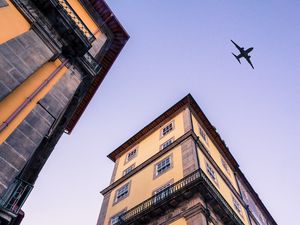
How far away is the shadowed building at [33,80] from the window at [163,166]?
10.7m

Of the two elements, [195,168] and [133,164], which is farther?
[133,164]

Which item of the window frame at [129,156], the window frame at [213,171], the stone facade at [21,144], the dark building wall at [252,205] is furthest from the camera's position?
the dark building wall at [252,205]

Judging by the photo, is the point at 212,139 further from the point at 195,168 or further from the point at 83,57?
the point at 83,57

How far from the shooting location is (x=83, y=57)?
38.0 ft

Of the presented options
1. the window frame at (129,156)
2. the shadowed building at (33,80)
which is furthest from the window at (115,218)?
the shadowed building at (33,80)

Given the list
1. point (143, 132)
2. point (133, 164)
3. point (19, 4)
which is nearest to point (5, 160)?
point (19, 4)

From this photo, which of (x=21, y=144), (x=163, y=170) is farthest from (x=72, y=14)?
(x=163, y=170)

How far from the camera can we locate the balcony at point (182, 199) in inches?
661

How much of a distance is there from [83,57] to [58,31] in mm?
1475

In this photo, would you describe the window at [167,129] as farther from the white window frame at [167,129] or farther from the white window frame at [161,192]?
the white window frame at [161,192]

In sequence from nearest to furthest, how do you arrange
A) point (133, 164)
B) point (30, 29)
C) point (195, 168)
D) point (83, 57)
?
point (30, 29) < point (83, 57) < point (195, 168) < point (133, 164)

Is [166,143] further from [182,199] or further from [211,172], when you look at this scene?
[182,199]

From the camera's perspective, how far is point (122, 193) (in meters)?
23.2

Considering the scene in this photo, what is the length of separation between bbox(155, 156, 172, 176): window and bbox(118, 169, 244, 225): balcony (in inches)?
113
